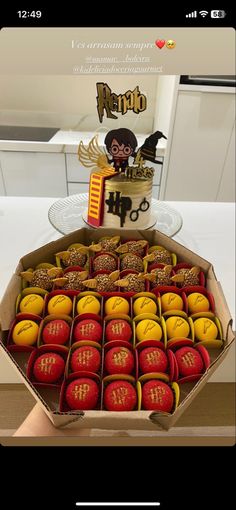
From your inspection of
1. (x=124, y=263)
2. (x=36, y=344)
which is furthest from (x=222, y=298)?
(x=36, y=344)

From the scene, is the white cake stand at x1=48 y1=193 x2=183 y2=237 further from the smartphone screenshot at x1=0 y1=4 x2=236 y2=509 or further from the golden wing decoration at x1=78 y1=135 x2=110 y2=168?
the golden wing decoration at x1=78 y1=135 x2=110 y2=168

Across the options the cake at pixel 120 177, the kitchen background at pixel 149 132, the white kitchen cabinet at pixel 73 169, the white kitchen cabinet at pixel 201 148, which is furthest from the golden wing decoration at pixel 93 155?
the white kitchen cabinet at pixel 201 148

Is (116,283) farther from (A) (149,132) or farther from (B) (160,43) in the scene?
(A) (149,132)

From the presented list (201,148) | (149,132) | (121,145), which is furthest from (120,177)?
(201,148)

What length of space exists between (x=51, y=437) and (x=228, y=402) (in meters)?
0.35

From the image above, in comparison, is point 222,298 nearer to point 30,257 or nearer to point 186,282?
point 186,282

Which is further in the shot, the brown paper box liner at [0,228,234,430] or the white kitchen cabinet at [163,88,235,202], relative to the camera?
the white kitchen cabinet at [163,88,235,202]

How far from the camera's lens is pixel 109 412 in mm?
427

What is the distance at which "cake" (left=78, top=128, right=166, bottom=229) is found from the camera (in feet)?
2.42

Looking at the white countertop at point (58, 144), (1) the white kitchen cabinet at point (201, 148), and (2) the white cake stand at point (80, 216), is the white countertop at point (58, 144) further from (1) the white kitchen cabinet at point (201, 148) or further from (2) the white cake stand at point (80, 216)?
(2) the white cake stand at point (80, 216)
